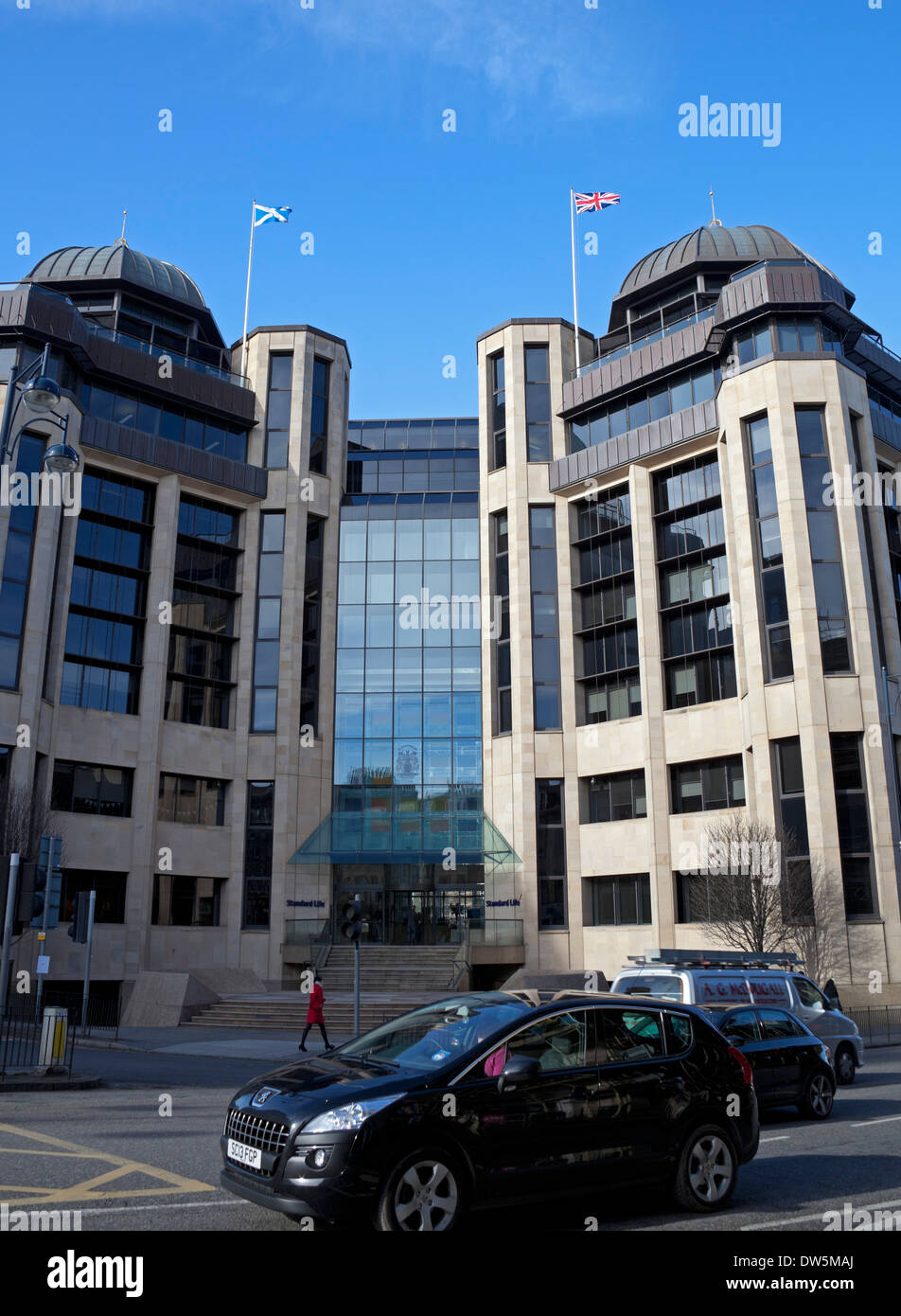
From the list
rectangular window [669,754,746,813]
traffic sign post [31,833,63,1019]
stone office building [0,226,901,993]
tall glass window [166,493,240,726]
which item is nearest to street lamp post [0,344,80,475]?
traffic sign post [31,833,63,1019]

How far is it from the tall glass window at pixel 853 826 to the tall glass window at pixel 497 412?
2047cm

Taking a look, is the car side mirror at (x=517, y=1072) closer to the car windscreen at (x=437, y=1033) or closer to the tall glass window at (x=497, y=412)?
the car windscreen at (x=437, y=1033)

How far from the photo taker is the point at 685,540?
41156mm

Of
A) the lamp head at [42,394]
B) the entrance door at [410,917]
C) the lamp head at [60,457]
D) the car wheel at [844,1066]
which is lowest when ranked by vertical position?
the car wheel at [844,1066]

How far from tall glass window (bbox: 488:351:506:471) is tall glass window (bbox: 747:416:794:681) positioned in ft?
41.7

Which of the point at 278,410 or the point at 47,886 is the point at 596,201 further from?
the point at 47,886

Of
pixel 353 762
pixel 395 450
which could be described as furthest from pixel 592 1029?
pixel 395 450

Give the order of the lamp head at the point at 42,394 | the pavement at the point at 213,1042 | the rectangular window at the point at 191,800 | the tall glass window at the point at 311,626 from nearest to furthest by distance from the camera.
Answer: the lamp head at the point at 42,394 → the pavement at the point at 213,1042 → the rectangular window at the point at 191,800 → the tall glass window at the point at 311,626

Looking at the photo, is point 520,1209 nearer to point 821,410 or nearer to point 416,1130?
point 416,1130

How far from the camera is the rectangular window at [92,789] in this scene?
125 feet

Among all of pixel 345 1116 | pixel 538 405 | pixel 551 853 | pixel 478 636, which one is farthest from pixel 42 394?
pixel 538 405

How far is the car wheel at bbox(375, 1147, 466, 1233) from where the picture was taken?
6.18 metres

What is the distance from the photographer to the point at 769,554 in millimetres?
35656

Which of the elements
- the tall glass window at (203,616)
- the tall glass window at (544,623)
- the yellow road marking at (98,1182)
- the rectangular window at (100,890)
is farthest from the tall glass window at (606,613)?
the yellow road marking at (98,1182)
